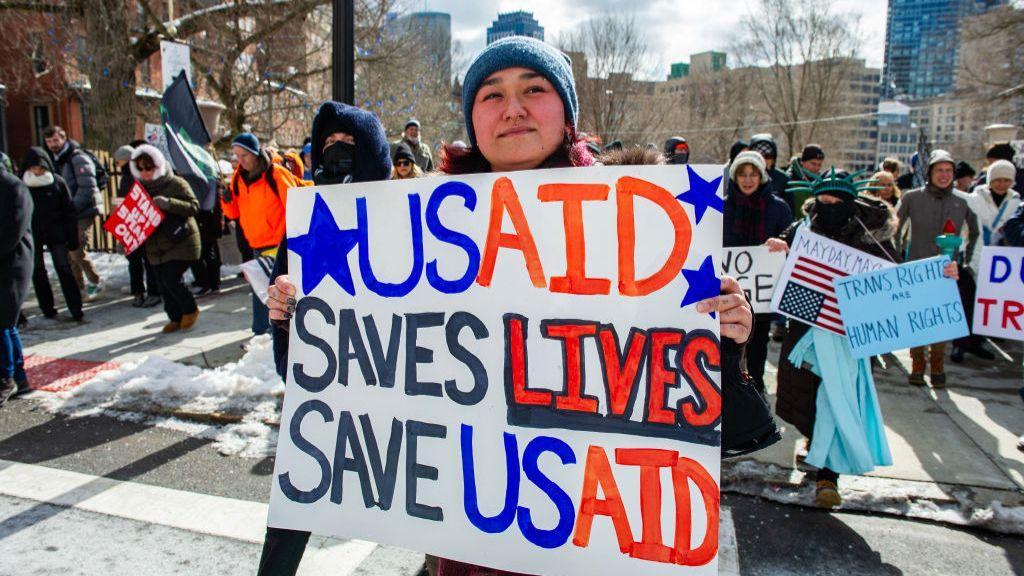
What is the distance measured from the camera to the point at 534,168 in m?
1.78

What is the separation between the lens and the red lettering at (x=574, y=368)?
1.65 meters

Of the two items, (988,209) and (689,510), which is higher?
(988,209)

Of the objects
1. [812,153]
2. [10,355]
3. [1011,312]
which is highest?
[812,153]

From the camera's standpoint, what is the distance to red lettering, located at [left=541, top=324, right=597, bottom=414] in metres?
1.65

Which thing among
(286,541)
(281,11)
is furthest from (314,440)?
(281,11)

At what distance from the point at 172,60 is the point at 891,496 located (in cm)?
964

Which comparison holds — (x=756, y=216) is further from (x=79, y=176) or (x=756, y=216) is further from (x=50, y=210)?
(x=79, y=176)

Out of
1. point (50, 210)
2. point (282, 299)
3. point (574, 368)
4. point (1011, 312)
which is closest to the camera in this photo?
point (574, 368)

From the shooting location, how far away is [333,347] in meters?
1.92

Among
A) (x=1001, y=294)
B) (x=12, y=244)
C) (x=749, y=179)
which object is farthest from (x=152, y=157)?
(x=1001, y=294)

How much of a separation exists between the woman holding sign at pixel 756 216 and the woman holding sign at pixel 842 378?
1.38m

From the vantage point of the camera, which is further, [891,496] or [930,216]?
[930,216]

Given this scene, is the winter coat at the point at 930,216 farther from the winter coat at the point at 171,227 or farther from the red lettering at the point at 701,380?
the winter coat at the point at 171,227

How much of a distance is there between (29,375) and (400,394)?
572 centimetres
